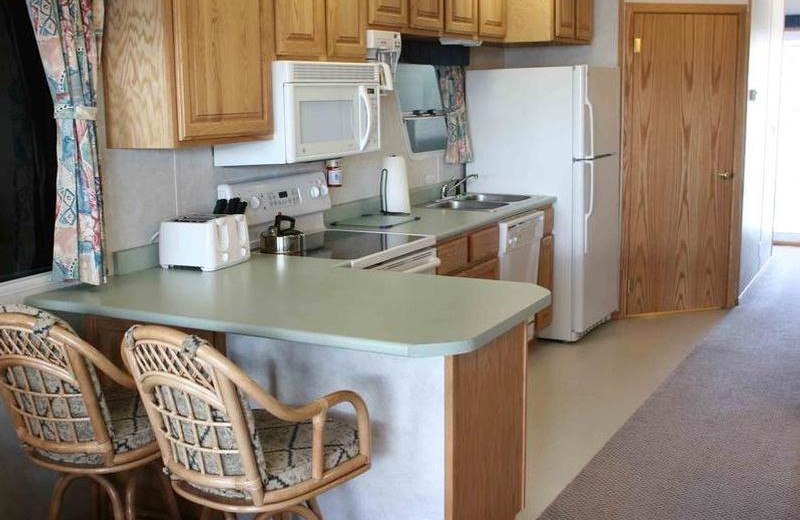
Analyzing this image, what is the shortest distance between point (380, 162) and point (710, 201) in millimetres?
2536

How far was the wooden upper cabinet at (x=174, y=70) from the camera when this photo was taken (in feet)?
10.0

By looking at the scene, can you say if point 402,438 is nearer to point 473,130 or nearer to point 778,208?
point 473,130

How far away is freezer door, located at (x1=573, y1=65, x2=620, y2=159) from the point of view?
17.3 ft

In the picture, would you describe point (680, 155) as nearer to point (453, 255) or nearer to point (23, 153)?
point (453, 255)

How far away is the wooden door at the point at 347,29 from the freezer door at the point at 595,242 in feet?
6.01

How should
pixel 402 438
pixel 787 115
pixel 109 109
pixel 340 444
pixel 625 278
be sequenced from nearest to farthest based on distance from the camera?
1. pixel 340 444
2. pixel 402 438
3. pixel 109 109
4. pixel 625 278
5. pixel 787 115

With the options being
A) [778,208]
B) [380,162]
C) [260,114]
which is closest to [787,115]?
[778,208]

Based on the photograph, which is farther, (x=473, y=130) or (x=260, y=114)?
(x=473, y=130)

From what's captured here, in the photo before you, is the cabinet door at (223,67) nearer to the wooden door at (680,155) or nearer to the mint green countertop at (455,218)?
the mint green countertop at (455,218)

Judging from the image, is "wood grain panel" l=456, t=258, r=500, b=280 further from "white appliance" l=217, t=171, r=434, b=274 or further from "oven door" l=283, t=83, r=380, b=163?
"oven door" l=283, t=83, r=380, b=163

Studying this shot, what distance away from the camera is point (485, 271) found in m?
4.73

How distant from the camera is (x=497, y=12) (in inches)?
208

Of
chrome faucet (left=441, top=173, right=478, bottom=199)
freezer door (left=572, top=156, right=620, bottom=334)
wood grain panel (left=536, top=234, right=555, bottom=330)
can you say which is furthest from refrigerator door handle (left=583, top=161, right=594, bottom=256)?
chrome faucet (left=441, top=173, right=478, bottom=199)

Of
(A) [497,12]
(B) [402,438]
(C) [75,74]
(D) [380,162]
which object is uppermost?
(A) [497,12]
